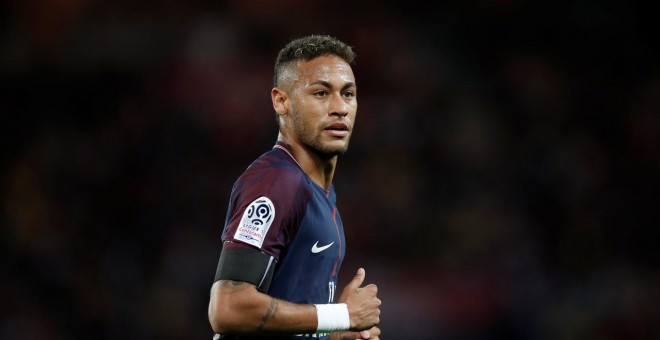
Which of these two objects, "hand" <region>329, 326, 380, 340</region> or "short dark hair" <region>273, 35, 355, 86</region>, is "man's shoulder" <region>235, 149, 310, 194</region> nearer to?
"short dark hair" <region>273, 35, 355, 86</region>

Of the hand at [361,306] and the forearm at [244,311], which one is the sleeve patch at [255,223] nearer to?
the forearm at [244,311]

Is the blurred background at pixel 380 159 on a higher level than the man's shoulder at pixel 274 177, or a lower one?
higher

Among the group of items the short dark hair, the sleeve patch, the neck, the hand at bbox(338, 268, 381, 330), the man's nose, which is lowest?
the hand at bbox(338, 268, 381, 330)

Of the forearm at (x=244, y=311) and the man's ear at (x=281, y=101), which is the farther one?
the man's ear at (x=281, y=101)

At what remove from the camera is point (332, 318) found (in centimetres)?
304

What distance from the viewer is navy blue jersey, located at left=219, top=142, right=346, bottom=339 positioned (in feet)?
9.66

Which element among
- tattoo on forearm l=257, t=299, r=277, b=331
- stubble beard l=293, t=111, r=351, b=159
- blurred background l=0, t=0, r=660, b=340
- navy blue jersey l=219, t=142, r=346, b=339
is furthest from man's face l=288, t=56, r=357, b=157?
blurred background l=0, t=0, r=660, b=340

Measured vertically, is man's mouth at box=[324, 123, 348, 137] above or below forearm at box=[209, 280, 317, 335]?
above

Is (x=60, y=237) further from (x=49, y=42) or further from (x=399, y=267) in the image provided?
(x=399, y=267)

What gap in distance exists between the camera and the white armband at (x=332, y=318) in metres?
3.01

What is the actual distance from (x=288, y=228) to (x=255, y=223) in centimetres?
16

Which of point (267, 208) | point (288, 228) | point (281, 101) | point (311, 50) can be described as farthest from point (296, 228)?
point (311, 50)

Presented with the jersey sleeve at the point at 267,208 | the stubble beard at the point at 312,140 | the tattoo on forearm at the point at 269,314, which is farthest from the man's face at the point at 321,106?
the tattoo on forearm at the point at 269,314

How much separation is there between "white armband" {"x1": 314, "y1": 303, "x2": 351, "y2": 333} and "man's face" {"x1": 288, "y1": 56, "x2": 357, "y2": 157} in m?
0.73
